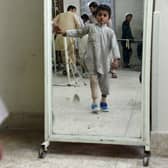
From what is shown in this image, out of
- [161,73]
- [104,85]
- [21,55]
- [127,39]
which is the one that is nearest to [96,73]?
[104,85]

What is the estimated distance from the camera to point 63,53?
2.92 meters

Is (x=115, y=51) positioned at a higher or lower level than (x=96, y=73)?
higher

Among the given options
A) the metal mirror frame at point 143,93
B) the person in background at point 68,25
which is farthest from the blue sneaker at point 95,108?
the person in background at point 68,25

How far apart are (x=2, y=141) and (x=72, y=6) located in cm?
110

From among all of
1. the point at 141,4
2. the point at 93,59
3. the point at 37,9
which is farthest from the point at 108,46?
the point at 37,9

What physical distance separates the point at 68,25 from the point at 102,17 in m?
0.22

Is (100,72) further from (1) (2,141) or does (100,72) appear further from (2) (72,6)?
(1) (2,141)

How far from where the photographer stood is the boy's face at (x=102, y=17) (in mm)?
2869

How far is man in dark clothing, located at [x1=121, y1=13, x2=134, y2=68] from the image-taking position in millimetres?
2805

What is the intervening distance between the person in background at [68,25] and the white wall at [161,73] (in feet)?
1.71

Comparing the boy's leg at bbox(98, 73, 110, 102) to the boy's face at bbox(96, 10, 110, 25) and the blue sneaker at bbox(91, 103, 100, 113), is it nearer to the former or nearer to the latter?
the blue sneaker at bbox(91, 103, 100, 113)

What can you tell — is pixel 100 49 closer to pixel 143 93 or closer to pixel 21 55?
pixel 143 93

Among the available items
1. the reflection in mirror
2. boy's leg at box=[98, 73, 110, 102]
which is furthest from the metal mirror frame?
boy's leg at box=[98, 73, 110, 102]

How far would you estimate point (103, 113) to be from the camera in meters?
2.94
